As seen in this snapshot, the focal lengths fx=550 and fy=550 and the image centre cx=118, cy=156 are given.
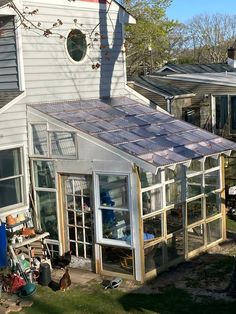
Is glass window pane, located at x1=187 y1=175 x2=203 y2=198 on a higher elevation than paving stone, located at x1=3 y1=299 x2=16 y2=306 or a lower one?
higher

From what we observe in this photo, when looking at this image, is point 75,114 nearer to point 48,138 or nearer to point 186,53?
point 48,138

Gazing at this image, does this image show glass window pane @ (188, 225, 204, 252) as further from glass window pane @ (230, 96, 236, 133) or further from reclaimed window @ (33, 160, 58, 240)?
glass window pane @ (230, 96, 236, 133)

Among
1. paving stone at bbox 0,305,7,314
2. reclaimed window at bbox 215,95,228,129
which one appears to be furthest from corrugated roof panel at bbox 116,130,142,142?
reclaimed window at bbox 215,95,228,129

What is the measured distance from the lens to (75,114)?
493 inches

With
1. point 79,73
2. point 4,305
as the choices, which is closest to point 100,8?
point 79,73

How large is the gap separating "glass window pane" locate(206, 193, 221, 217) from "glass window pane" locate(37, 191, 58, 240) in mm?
3631

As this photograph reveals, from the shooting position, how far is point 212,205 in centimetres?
1329

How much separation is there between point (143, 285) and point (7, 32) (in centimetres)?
631

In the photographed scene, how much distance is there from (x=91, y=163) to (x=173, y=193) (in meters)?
2.02

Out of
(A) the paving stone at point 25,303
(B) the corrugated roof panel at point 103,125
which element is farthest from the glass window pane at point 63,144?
(A) the paving stone at point 25,303

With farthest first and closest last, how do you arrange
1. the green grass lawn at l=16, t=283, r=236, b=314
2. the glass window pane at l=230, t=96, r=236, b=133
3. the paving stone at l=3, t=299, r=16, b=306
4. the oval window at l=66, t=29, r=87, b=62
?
the glass window pane at l=230, t=96, r=236, b=133 → the oval window at l=66, t=29, r=87, b=62 → the paving stone at l=3, t=299, r=16, b=306 → the green grass lawn at l=16, t=283, r=236, b=314

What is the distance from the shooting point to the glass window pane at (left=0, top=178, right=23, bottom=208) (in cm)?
1198

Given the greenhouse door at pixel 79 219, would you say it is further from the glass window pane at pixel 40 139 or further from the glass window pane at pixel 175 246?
the glass window pane at pixel 175 246

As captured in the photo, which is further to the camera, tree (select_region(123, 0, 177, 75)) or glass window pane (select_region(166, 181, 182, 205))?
tree (select_region(123, 0, 177, 75))
